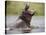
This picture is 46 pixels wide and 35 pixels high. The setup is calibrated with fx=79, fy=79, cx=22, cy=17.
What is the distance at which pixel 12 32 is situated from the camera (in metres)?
0.94

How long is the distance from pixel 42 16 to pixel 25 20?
0.72ft

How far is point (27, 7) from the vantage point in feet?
3.17

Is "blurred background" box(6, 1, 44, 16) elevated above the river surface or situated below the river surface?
above

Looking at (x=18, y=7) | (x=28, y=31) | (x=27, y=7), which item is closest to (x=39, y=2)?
(x=27, y=7)

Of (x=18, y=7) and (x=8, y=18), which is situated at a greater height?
(x=18, y=7)

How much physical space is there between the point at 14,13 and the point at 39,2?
1.11 ft

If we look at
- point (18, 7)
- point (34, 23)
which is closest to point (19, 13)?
point (18, 7)

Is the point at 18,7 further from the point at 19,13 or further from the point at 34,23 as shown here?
the point at 34,23

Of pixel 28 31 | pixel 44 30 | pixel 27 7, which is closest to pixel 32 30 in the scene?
pixel 28 31

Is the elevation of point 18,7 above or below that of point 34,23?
above

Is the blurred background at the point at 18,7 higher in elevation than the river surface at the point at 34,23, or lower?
higher

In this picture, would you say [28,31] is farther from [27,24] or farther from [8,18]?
A: [8,18]

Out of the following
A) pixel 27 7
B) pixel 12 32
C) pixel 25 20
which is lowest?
pixel 12 32

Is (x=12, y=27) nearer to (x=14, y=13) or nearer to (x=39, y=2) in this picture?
(x=14, y=13)
